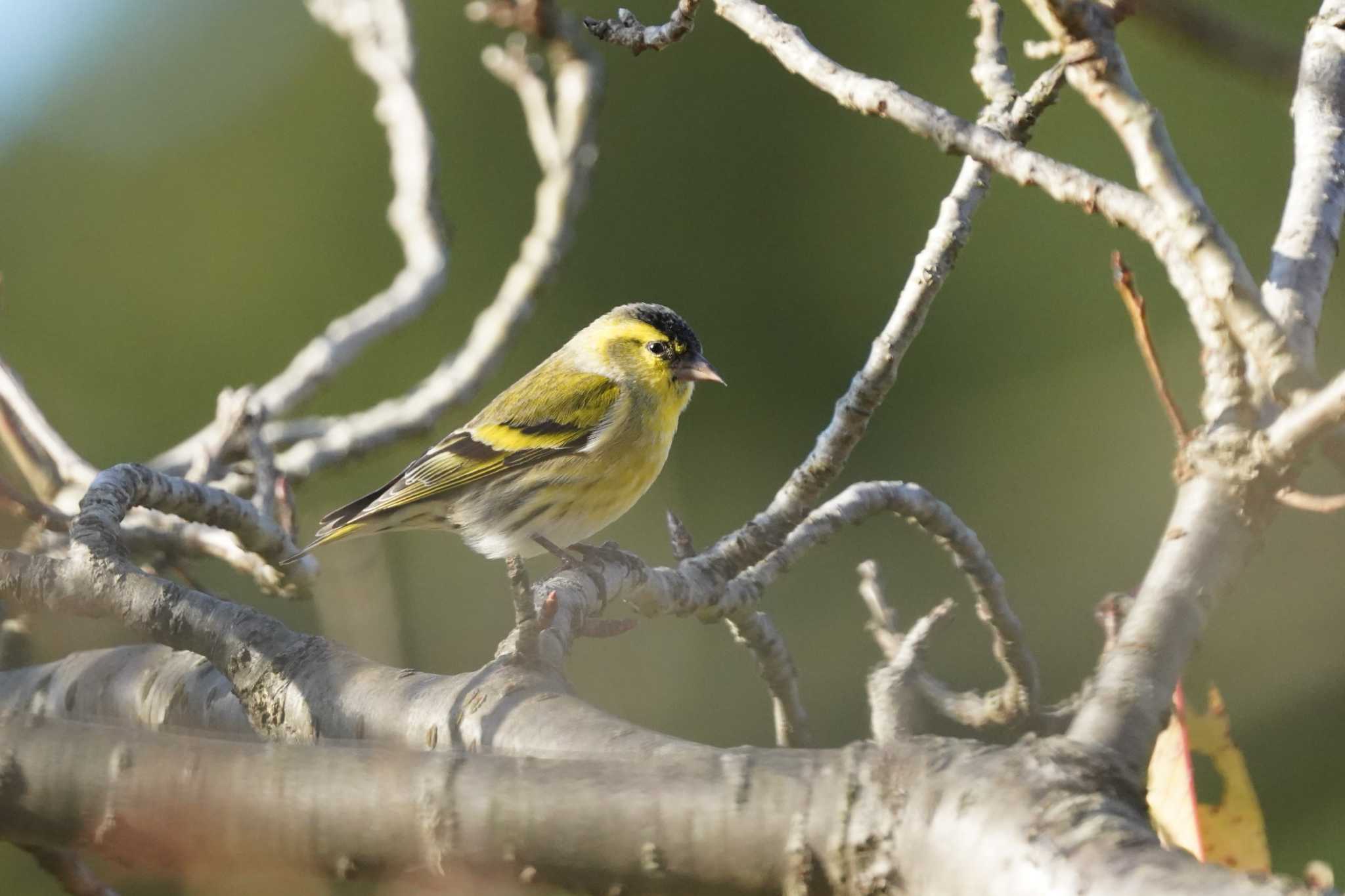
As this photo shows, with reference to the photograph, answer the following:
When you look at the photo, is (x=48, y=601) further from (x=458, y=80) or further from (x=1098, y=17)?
(x=458, y=80)

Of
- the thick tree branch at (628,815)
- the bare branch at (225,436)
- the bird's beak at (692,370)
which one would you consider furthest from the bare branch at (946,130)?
the bird's beak at (692,370)

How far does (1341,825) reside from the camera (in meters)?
3.34

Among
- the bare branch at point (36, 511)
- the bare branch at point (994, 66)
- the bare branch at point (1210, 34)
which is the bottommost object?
the bare branch at point (36, 511)

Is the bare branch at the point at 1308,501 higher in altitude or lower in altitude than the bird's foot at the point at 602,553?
higher

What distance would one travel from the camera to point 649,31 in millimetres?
1642

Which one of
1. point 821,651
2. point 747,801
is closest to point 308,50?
point 821,651

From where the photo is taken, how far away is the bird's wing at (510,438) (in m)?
3.16

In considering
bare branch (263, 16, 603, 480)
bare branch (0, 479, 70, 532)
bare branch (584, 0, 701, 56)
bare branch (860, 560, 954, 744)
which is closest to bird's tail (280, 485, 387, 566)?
bare branch (263, 16, 603, 480)

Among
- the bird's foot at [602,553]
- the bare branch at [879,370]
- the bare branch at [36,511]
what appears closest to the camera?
the bare branch at [879,370]

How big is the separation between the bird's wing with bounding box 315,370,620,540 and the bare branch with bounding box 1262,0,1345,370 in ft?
A: 6.14

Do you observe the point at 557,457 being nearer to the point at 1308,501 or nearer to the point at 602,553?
the point at 602,553

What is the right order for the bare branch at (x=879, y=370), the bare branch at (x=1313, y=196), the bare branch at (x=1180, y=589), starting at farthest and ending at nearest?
1. the bare branch at (x=879, y=370)
2. the bare branch at (x=1313, y=196)
3. the bare branch at (x=1180, y=589)

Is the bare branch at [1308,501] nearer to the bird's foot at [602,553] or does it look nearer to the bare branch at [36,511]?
the bird's foot at [602,553]

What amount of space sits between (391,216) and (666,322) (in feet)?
2.45
